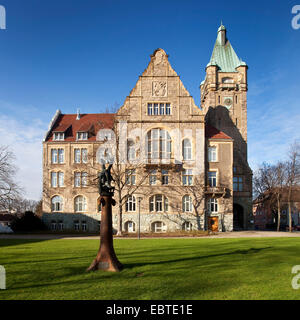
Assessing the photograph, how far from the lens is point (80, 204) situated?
3672cm

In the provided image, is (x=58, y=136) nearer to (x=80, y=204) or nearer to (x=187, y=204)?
(x=80, y=204)

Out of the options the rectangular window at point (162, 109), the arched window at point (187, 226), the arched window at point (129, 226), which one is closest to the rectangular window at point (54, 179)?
the arched window at point (129, 226)

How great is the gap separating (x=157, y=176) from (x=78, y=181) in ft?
35.4

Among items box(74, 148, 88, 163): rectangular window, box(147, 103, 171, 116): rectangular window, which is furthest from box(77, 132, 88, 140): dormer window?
box(147, 103, 171, 116): rectangular window

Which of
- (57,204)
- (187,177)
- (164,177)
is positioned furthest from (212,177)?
(57,204)

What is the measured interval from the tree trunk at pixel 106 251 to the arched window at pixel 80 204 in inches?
1019

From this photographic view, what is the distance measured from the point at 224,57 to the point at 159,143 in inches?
892

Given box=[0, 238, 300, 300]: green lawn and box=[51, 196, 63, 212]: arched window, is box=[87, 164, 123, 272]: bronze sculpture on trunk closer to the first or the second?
box=[0, 238, 300, 300]: green lawn

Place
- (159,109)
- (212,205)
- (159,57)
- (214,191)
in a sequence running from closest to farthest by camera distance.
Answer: (214,191), (159,109), (212,205), (159,57)

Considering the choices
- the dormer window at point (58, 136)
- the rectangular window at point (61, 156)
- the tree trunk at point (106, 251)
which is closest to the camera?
the tree trunk at point (106, 251)

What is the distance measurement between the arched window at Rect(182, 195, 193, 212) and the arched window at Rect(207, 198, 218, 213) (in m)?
2.53

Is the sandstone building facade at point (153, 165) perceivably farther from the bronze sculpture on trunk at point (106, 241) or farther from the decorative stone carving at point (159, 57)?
the bronze sculpture on trunk at point (106, 241)

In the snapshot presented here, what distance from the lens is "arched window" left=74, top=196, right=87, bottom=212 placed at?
120ft

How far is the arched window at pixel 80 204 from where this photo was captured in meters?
36.6
